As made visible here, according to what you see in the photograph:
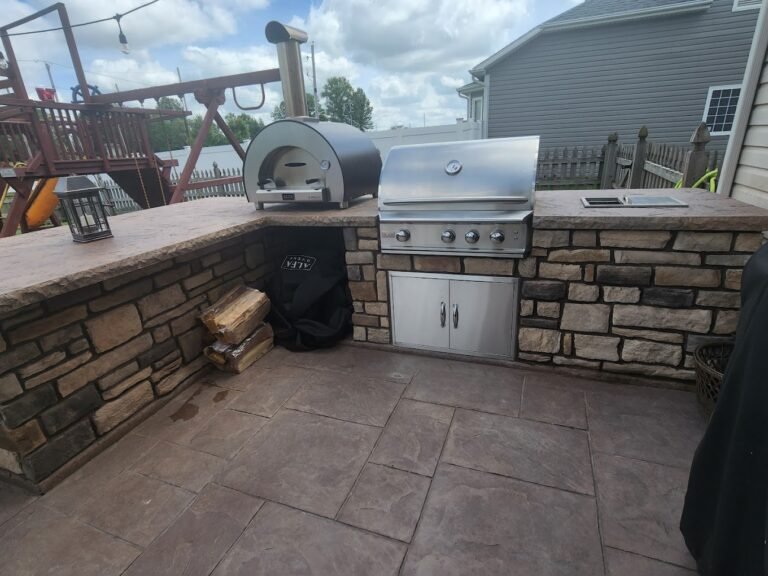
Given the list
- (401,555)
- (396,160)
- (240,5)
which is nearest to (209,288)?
(396,160)

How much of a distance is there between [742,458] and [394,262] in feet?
5.87

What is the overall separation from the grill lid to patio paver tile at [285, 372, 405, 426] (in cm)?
104

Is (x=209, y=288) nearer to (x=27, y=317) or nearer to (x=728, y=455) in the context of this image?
(x=27, y=317)

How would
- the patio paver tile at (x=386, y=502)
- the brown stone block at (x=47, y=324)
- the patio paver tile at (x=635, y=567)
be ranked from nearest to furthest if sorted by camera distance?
the patio paver tile at (x=635, y=567) → the patio paver tile at (x=386, y=502) → the brown stone block at (x=47, y=324)

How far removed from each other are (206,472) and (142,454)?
0.38 m

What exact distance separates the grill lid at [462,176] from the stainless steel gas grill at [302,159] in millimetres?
312

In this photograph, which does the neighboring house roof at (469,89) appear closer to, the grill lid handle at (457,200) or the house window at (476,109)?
the house window at (476,109)

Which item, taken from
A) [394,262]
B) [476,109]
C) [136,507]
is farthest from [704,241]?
[476,109]

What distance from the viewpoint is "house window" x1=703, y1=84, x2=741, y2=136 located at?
7789mm

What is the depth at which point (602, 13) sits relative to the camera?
26.3 ft

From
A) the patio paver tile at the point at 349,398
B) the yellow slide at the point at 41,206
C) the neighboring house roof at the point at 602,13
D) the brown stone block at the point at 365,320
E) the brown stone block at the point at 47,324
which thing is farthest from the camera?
the neighboring house roof at the point at 602,13

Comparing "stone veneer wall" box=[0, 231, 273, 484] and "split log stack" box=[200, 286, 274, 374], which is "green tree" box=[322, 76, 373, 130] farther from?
"stone veneer wall" box=[0, 231, 273, 484]

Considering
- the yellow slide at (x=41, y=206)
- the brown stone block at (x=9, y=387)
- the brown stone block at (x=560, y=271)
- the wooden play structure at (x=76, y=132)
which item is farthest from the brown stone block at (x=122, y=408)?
the yellow slide at (x=41, y=206)

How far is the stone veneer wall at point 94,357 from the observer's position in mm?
1579
